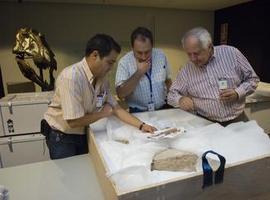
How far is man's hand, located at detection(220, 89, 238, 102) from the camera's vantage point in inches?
49.6

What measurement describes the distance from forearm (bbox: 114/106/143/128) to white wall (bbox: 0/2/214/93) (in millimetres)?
2661

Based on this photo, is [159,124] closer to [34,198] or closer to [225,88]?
[225,88]

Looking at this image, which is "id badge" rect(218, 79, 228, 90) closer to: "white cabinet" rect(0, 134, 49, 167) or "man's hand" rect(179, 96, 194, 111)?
"man's hand" rect(179, 96, 194, 111)

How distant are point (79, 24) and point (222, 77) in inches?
110

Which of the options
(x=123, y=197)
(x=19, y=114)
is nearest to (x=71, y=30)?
(x=19, y=114)

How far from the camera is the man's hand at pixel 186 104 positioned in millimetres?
1375

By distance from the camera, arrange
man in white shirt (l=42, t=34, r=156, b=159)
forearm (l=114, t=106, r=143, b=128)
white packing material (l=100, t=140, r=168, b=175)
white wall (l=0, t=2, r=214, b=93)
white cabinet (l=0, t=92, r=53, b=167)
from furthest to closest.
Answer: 1. white wall (l=0, t=2, r=214, b=93)
2. white cabinet (l=0, t=92, r=53, b=167)
3. forearm (l=114, t=106, r=143, b=128)
4. man in white shirt (l=42, t=34, r=156, b=159)
5. white packing material (l=100, t=140, r=168, b=175)

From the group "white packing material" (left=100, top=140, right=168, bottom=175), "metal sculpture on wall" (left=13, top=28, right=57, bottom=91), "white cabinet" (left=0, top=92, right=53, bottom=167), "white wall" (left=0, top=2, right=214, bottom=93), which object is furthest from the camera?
"white wall" (left=0, top=2, right=214, bottom=93)

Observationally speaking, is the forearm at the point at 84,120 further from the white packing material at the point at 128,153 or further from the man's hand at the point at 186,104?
the man's hand at the point at 186,104

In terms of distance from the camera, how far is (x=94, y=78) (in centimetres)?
107

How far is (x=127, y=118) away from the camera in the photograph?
1.16 meters

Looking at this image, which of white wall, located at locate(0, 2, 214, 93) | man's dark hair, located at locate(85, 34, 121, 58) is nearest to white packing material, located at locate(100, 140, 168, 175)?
man's dark hair, located at locate(85, 34, 121, 58)

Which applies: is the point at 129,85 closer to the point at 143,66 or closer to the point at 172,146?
the point at 143,66

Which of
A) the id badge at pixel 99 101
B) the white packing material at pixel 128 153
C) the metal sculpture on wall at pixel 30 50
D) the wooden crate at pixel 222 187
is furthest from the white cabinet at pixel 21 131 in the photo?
the wooden crate at pixel 222 187
